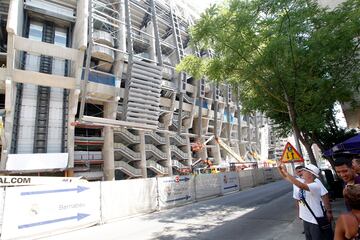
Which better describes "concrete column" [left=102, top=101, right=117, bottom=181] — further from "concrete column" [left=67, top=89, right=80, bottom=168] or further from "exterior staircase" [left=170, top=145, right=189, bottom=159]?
"exterior staircase" [left=170, top=145, right=189, bottom=159]

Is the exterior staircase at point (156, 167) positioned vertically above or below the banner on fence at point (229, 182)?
above

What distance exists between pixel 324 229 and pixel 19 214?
895cm

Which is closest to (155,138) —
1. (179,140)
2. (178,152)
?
(178,152)

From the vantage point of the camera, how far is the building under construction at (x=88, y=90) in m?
25.0

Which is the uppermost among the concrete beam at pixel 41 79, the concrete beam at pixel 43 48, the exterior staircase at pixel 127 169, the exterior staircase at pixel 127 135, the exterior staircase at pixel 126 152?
the concrete beam at pixel 43 48

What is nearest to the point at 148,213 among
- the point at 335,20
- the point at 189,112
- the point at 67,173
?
the point at 335,20

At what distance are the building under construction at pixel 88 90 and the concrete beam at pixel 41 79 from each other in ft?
0.26

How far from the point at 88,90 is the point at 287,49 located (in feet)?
78.3

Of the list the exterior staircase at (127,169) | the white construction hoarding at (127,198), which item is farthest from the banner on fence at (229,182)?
the exterior staircase at (127,169)

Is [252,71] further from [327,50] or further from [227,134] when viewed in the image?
[227,134]

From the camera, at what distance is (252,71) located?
979 centimetres

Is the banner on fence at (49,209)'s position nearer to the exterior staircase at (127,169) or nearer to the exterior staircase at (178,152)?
the exterior staircase at (127,169)

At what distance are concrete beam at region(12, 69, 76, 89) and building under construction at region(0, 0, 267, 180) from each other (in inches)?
3.1

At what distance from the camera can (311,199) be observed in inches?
189
